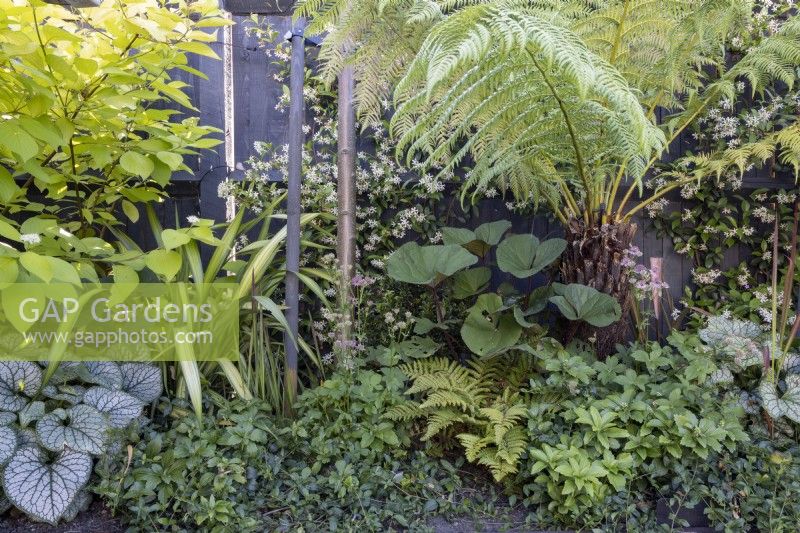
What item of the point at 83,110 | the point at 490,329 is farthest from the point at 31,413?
the point at 490,329

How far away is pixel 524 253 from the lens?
2357 mm

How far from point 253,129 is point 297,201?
868mm

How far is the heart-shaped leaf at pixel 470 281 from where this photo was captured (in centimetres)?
240

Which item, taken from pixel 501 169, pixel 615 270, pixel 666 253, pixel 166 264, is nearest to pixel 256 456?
pixel 166 264

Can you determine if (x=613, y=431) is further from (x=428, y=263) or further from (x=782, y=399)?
(x=428, y=263)

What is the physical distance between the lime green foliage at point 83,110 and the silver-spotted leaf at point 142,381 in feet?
1.11

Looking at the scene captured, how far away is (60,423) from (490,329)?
141cm

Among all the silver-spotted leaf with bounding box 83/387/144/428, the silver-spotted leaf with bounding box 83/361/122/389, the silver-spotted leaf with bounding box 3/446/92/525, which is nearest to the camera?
the silver-spotted leaf with bounding box 3/446/92/525

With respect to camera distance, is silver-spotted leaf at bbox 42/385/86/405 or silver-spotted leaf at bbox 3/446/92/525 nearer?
silver-spotted leaf at bbox 3/446/92/525

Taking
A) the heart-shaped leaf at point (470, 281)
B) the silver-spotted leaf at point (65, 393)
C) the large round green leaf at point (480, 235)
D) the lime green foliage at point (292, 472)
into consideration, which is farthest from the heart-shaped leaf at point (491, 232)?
the silver-spotted leaf at point (65, 393)

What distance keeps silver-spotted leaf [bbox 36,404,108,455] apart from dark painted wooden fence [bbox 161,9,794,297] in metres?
1.29

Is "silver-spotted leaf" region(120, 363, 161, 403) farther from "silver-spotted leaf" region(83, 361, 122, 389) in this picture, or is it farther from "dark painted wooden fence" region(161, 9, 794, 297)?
"dark painted wooden fence" region(161, 9, 794, 297)

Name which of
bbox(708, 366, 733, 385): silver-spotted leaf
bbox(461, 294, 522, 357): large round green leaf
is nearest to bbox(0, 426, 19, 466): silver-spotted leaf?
bbox(461, 294, 522, 357): large round green leaf

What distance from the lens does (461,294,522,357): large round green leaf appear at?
2.13m
